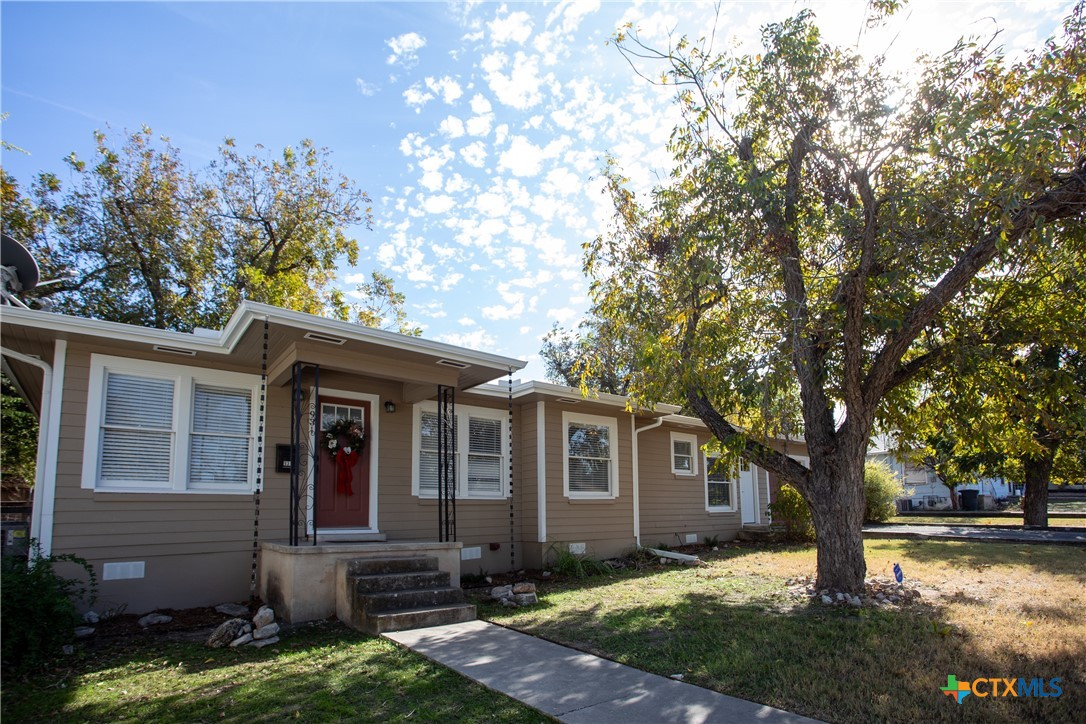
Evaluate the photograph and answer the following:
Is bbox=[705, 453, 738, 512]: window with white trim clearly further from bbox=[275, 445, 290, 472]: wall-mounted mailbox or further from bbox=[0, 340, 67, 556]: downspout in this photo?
bbox=[0, 340, 67, 556]: downspout

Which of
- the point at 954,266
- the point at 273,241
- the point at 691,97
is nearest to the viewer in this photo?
the point at 954,266

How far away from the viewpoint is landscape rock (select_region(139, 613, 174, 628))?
21.5 ft

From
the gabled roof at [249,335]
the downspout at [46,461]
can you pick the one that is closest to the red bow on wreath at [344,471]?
the gabled roof at [249,335]

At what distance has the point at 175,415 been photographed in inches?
296

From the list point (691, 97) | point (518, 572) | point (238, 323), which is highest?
point (691, 97)

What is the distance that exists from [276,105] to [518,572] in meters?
8.22

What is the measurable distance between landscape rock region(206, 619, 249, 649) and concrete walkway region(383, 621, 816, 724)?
1.38 meters

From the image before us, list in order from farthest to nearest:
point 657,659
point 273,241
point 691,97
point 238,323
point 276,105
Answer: point 273,241
point 276,105
point 691,97
point 238,323
point 657,659

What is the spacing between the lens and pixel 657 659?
4906 millimetres

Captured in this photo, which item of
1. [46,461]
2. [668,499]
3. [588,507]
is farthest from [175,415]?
[668,499]

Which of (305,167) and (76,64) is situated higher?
(305,167)

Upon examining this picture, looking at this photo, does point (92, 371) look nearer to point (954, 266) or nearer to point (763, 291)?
point (763, 291)

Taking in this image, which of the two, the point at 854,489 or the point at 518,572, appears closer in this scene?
the point at 854,489

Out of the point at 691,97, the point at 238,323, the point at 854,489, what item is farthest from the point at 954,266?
the point at 238,323
